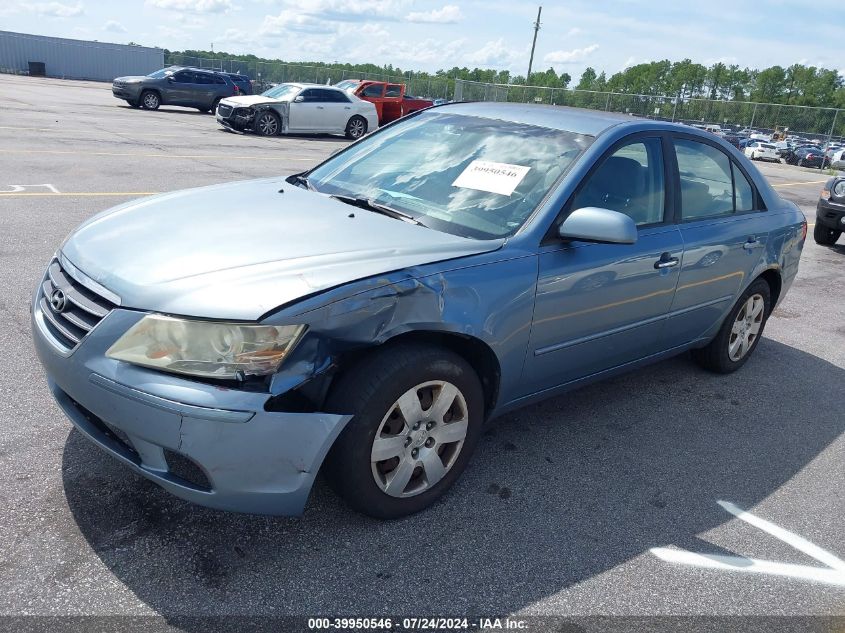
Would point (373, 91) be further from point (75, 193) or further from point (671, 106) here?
point (671, 106)

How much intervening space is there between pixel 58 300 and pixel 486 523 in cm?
192

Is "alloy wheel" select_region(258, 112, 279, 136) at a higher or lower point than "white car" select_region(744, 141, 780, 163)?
lower

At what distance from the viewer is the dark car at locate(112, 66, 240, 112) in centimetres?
2438

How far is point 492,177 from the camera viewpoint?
3.49 m

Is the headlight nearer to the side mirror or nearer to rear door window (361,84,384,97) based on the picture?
the side mirror

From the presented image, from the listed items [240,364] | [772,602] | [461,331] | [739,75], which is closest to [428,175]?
[461,331]

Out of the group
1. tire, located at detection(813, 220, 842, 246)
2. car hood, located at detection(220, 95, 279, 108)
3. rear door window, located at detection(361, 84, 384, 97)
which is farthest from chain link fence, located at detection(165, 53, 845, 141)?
tire, located at detection(813, 220, 842, 246)

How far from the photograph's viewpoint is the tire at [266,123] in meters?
19.1

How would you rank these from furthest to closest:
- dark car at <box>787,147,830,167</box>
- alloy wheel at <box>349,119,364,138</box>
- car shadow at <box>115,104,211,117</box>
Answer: dark car at <box>787,147,830,167</box>, car shadow at <box>115,104,211,117</box>, alloy wheel at <box>349,119,364,138</box>

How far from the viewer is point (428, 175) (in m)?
3.65

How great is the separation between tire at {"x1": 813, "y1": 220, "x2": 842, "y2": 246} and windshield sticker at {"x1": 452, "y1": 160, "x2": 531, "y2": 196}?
875cm

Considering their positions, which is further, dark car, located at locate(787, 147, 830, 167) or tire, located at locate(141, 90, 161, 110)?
dark car, located at locate(787, 147, 830, 167)

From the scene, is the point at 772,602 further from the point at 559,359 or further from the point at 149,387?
the point at 149,387

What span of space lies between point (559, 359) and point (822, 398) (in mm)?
2443
